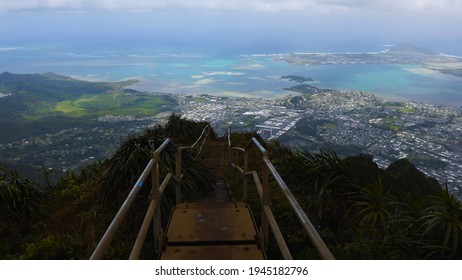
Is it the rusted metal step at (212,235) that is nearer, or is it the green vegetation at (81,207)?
the rusted metal step at (212,235)

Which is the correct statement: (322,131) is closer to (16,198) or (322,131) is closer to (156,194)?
(16,198)

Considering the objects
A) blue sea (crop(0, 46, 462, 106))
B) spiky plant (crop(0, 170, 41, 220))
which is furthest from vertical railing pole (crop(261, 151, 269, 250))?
blue sea (crop(0, 46, 462, 106))

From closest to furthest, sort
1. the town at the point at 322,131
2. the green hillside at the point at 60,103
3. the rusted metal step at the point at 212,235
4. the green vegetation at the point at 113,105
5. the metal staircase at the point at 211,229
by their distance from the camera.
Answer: the metal staircase at the point at 211,229
the rusted metal step at the point at 212,235
the town at the point at 322,131
the green hillside at the point at 60,103
the green vegetation at the point at 113,105

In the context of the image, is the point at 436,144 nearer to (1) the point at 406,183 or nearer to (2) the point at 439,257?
(1) the point at 406,183

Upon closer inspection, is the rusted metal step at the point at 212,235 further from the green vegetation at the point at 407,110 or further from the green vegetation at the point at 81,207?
the green vegetation at the point at 407,110

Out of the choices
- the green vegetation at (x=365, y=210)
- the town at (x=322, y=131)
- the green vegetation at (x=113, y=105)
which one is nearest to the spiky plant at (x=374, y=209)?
the green vegetation at (x=365, y=210)

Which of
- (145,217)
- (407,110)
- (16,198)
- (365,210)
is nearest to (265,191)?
(145,217)

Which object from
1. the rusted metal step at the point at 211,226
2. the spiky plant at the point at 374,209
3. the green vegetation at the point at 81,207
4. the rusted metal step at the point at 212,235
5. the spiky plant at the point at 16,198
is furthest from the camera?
the spiky plant at the point at 16,198

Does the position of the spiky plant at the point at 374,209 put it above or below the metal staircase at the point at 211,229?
below

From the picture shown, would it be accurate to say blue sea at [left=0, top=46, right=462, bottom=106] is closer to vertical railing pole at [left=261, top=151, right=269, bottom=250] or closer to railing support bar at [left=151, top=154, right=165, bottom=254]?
vertical railing pole at [left=261, top=151, right=269, bottom=250]
